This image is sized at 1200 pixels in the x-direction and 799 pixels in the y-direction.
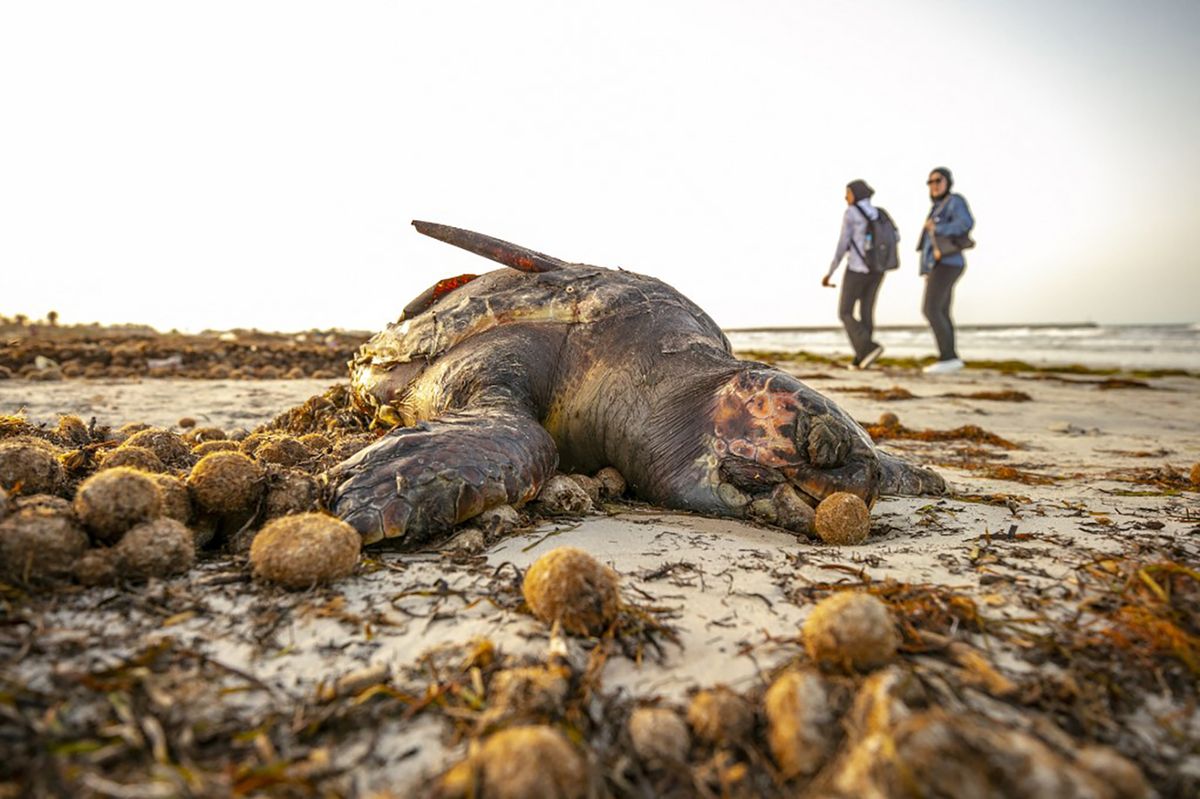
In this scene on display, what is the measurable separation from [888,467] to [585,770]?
256 centimetres

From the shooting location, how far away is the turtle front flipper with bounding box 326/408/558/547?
1918 mm

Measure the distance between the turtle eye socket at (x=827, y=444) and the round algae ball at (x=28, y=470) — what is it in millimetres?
2336

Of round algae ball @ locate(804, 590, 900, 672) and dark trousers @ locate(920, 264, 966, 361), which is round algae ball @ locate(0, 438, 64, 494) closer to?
round algae ball @ locate(804, 590, 900, 672)

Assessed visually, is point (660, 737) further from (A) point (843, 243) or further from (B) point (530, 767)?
(A) point (843, 243)

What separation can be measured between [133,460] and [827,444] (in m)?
2.24

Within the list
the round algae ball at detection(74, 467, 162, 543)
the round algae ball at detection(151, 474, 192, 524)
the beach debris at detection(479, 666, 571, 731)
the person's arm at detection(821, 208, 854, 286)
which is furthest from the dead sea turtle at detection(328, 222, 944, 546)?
the person's arm at detection(821, 208, 854, 286)

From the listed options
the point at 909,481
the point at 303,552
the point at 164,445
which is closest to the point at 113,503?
the point at 303,552

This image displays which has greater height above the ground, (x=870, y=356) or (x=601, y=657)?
(x=870, y=356)

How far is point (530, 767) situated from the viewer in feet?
2.97

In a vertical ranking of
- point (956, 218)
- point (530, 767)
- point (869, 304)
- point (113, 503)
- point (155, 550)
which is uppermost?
point (956, 218)

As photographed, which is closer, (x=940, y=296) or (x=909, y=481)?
(x=909, y=481)

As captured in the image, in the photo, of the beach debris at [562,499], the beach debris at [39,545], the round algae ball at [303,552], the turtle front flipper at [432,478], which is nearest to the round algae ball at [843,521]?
the beach debris at [562,499]

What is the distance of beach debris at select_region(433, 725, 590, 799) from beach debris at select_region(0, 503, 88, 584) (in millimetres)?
1065

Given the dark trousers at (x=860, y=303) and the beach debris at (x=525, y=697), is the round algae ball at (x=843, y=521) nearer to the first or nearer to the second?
the beach debris at (x=525, y=697)
